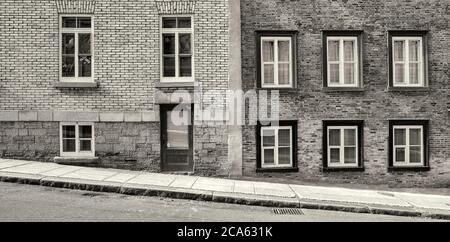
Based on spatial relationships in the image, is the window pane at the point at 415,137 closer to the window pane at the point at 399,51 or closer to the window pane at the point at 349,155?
the window pane at the point at 349,155

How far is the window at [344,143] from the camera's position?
1407 cm

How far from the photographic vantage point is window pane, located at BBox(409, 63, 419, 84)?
14375mm

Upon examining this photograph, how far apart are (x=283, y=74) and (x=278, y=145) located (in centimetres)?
232

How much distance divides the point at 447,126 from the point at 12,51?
14.2 m

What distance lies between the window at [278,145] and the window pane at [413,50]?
462 centimetres

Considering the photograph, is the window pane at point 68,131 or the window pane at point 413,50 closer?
the window pane at point 68,131

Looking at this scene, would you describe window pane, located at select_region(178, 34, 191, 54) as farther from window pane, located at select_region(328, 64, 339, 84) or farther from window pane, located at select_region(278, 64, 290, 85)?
window pane, located at select_region(328, 64, 339, 84)

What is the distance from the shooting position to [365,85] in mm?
14062

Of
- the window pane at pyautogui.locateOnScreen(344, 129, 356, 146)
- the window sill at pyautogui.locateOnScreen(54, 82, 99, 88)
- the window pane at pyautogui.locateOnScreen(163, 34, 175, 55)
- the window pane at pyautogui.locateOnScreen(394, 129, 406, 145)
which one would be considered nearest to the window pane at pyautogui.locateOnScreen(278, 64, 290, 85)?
the window pane at pyautogui.locateOnScreen(344, 129, 356, 146)

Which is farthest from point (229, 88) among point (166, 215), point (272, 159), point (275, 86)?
point (166, 215)

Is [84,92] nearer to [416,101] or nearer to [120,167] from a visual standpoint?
[120,167]

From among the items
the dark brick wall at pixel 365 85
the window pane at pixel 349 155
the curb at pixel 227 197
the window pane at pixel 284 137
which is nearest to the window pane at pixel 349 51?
the dark brick wall at pixel 365 85

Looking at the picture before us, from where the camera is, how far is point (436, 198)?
12.4 meters

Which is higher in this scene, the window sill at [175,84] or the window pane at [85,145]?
the window sill at [175,84]
